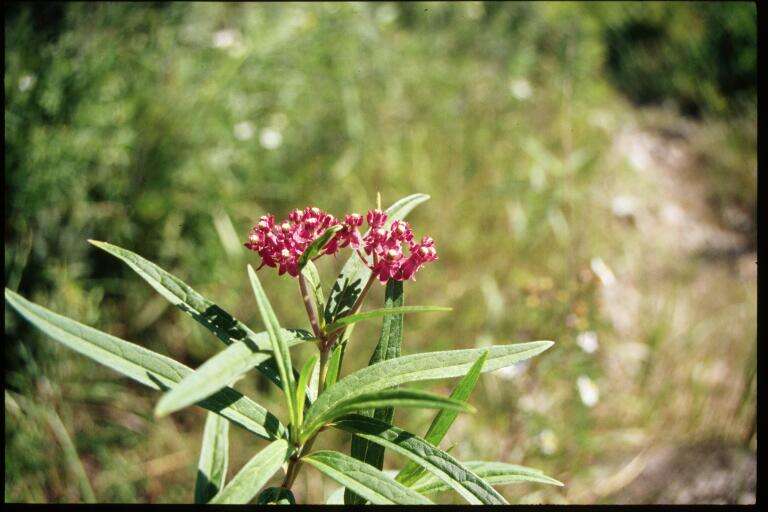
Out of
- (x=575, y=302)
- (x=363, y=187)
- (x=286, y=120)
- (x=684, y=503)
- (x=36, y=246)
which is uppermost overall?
(x=286, y=120)

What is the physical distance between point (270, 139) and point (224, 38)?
49 centimetres

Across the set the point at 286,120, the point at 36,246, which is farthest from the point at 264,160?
the point at 36,246

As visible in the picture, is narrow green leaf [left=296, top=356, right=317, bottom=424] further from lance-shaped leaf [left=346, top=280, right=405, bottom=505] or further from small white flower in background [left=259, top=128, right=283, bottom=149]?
small white flower in background [left=259, top=128, right=283, bottom=149]

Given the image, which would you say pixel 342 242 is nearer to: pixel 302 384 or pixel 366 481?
pixel 302 384

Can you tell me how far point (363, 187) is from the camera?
2580 millimetres

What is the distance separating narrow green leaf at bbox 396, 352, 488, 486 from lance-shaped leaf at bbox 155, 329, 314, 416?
0.79ft

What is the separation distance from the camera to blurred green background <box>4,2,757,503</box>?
1.86 meters

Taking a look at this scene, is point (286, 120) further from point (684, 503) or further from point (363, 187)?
point (684, 503)

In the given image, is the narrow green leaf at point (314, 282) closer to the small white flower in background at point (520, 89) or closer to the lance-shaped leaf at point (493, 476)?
the lance-shaped leaf at point (493, 476)

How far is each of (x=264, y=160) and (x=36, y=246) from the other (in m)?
0.90

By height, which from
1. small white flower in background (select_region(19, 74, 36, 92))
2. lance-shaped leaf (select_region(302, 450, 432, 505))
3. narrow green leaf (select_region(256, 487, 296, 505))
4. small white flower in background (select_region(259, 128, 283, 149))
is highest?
small white flower in background (select_region(19, 74, 36, 92))

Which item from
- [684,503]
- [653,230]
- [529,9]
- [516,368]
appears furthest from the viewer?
[529,9]

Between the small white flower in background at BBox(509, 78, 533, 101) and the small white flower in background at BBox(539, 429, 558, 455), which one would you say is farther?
the small white flower in background at BBox(509, 78, 533, 101)

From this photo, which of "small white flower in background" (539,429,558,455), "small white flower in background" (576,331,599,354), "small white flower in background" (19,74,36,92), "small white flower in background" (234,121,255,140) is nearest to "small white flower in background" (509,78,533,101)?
"small white flower in background" (234,121,255,140)
